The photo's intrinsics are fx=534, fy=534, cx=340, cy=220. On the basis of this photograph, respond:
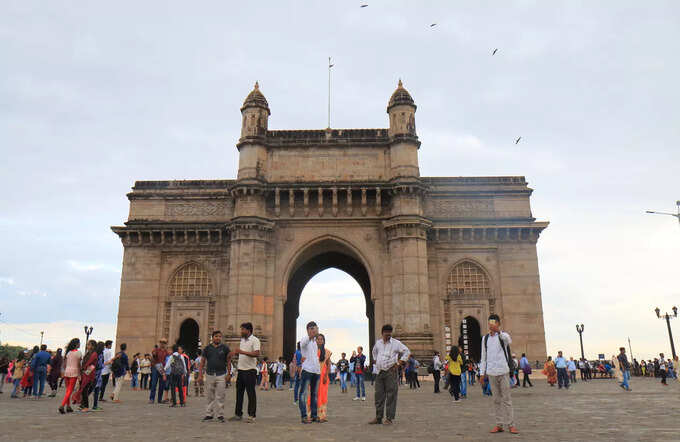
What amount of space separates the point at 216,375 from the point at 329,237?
64.4 ft

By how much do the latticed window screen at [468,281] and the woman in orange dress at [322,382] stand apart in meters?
19.7

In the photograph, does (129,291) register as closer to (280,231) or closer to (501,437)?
(280,231)

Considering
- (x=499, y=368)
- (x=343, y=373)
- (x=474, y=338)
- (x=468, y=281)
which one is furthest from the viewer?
(x=474, y=338)

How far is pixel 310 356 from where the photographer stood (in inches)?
412

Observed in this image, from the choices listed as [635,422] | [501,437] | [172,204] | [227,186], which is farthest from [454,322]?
[501,437]

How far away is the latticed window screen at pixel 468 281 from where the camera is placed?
29969 mm

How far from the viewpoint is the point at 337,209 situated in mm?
30078

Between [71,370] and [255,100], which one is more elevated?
[255,100]

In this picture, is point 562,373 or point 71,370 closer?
point 71,370

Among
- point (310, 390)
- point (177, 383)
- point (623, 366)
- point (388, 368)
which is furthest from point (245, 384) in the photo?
point (623, 366)

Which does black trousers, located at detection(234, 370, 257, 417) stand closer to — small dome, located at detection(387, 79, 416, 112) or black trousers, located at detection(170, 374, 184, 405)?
black trousers, located at detection(170, 374, 184, 405)

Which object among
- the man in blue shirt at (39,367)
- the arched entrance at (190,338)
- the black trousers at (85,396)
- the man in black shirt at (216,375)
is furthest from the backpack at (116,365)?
the arched entrance at (190,338)

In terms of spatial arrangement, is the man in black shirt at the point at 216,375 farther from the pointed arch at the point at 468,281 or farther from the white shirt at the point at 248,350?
the pointed arch at the point at 468,281

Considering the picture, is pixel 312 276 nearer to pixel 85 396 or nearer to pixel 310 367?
pixel 85 396
